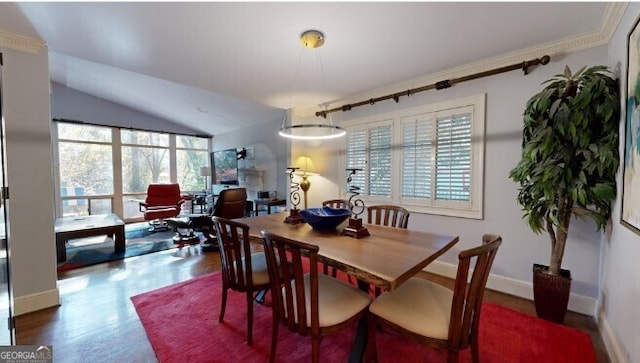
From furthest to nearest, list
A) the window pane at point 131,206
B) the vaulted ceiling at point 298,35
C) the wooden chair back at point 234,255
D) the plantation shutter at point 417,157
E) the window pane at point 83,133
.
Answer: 1. the window pane at point 131,206
2. the window pane at point 83,133
3. the plantation shutter at point 417,157
4. the vaulted ceiling at point 298,35
5. the wooden chair back at point 234,255

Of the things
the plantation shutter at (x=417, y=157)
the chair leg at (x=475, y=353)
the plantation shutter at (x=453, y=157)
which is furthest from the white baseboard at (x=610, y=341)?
the plantation shutter at (x=417, y=157)

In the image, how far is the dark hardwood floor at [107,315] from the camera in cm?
171

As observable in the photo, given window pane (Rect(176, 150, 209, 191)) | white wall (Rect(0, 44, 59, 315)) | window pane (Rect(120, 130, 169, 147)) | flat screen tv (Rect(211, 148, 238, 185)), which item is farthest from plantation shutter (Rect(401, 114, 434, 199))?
window pane (Rect(120, 130, 169, 147))

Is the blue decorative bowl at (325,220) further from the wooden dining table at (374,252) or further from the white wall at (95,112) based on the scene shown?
the white wall at (95,112)

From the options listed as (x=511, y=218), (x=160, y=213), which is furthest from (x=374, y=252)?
(x=160, y=213)

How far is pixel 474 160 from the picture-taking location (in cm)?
267

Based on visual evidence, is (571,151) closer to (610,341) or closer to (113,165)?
(610,341)

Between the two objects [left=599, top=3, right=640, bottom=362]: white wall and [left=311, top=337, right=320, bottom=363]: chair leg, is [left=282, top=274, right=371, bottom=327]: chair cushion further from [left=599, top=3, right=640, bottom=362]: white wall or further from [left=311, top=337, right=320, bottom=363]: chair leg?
[left=599, top=3, right=640, bottom=362]: white wall

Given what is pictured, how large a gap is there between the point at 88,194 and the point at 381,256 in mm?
7343

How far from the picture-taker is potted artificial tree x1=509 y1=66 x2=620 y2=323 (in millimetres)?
1722

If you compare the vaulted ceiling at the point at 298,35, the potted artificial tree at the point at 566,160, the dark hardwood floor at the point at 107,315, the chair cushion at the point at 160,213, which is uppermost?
the vaulted ceiling at the point at 298,35

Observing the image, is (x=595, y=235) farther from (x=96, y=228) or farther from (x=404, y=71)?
(x=96, y=228)

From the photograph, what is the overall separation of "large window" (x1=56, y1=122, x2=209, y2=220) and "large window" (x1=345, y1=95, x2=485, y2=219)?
5.88 metres

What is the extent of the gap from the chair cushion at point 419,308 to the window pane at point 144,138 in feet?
Answer: 24.6
